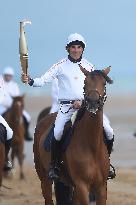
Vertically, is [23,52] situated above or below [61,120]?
above

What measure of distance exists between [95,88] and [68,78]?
1.35 m

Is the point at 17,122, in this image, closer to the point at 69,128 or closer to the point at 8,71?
the point at 8,71

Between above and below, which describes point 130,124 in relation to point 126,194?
below

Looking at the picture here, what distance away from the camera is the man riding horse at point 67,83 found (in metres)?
12.0

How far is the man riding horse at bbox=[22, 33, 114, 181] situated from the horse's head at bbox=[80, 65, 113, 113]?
0.92m

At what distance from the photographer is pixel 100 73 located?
1102cm

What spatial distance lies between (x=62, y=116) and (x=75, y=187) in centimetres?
129

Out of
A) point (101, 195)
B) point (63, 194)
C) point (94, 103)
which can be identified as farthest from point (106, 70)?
point (63, 194)

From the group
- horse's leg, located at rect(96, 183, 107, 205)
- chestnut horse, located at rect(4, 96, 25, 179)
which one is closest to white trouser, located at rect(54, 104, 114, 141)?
horse's leg, located at rect(96, 183, 107, 205)

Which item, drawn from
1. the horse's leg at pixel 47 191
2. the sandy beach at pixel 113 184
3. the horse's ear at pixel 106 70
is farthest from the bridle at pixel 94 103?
the sandy beach at pixel 113 184

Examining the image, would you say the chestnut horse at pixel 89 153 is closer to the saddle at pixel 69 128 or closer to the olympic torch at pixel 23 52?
the saddle at pixel 69 128

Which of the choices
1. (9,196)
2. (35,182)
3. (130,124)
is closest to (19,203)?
(9,196)

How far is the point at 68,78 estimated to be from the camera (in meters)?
12.1

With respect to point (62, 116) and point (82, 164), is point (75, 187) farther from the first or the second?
point (62, 116)
